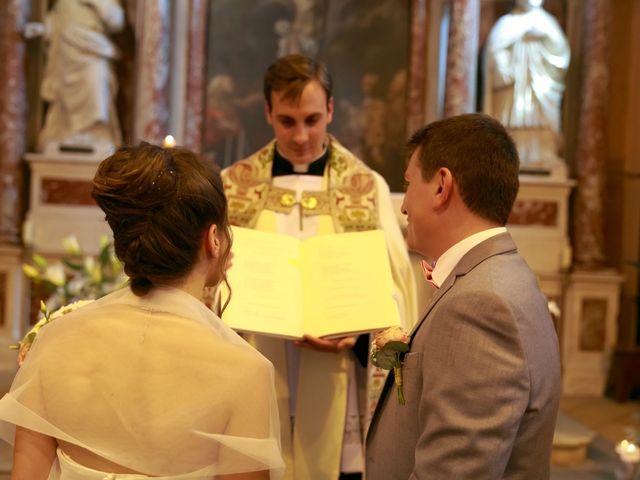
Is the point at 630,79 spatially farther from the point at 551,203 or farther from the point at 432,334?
the point at 432,334

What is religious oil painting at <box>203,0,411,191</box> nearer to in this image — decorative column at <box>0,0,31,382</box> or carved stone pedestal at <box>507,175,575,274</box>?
carved stone pedestal at <box>507,175,575,274</box>

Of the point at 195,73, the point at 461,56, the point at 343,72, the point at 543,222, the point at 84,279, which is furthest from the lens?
the point at 343,72

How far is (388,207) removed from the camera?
3434mm

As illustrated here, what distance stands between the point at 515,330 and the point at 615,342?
6.93m

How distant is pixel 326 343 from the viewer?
2.80 metres

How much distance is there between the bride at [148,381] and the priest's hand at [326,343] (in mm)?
1096

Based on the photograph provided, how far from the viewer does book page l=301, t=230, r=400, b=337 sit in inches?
109

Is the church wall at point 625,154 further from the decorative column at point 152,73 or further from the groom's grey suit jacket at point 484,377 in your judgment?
the groom's grey suit jacket at point 484,377

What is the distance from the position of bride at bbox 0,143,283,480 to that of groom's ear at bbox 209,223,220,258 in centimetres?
2

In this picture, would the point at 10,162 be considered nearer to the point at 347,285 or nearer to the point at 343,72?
the point at 343,72

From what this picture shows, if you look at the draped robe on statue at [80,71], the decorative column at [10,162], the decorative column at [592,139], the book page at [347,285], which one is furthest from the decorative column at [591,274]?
the book page at [347,285]

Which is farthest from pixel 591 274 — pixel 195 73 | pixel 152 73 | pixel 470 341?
pixel 470 341

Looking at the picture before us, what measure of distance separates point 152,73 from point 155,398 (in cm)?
658

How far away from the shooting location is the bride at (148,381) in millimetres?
1624
